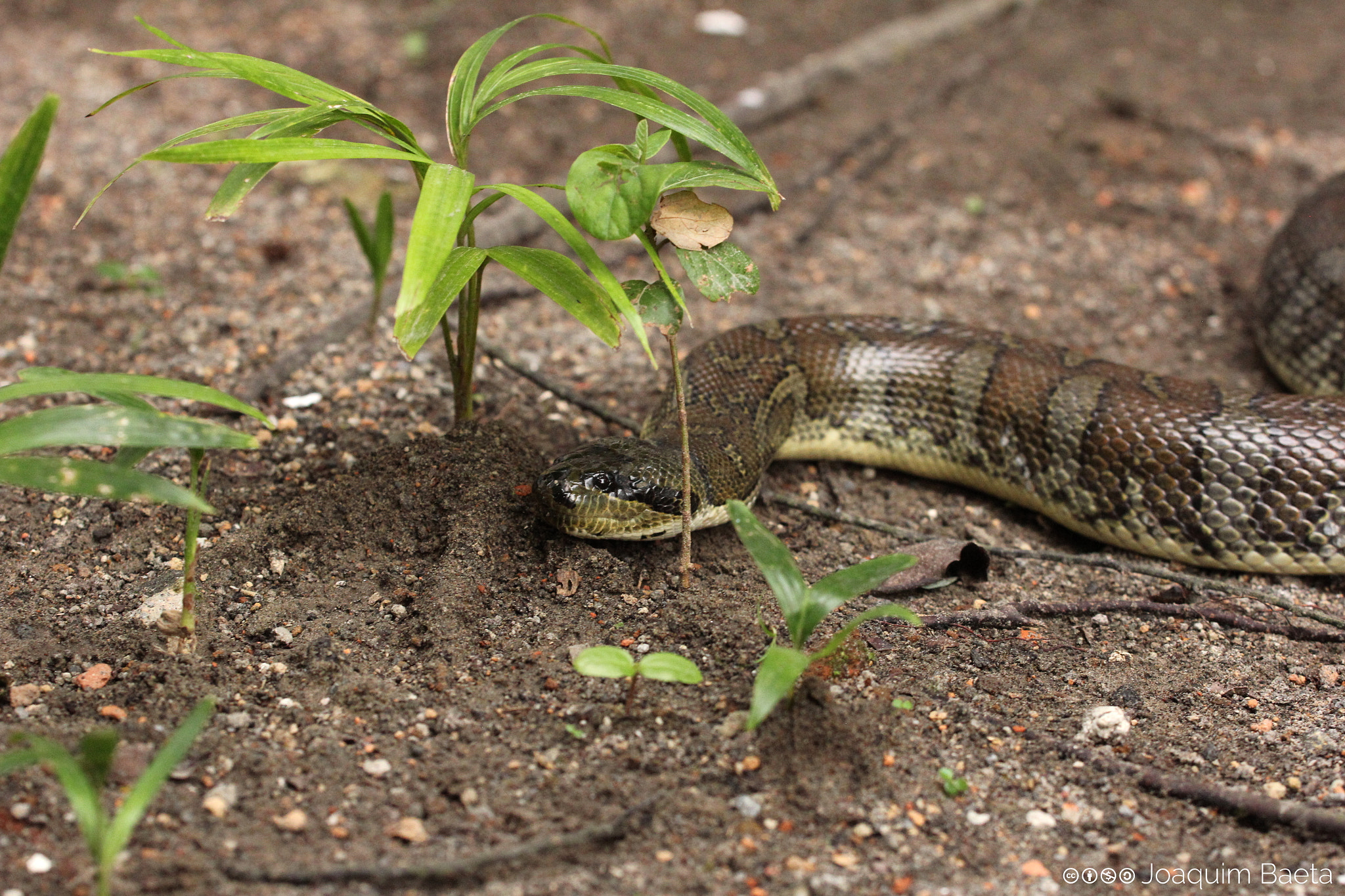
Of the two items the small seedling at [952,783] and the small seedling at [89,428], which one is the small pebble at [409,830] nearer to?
the small seedling at [89,428]

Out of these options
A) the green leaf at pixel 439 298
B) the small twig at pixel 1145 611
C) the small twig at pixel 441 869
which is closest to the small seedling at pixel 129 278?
the green leaf at pixel 439 298

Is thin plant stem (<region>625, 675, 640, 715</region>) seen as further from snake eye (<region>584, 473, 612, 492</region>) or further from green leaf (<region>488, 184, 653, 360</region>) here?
green leaf (<region>488, 184, 653, 360</region>)

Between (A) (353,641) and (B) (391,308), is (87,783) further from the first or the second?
(B) (391,308)

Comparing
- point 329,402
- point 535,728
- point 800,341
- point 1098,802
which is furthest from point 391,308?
point 1098,802

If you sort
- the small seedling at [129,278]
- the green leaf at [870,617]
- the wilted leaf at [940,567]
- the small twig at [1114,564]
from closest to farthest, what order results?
the green leaf at [870,617]
the wilted leaf at [940,567]
the small twig at [1114,564]
the small seedling at [129,278]

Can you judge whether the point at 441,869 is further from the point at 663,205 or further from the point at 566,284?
the point at 663,205

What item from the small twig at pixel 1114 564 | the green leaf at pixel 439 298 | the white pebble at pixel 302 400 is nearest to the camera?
the green leaf at pixel 439 298
